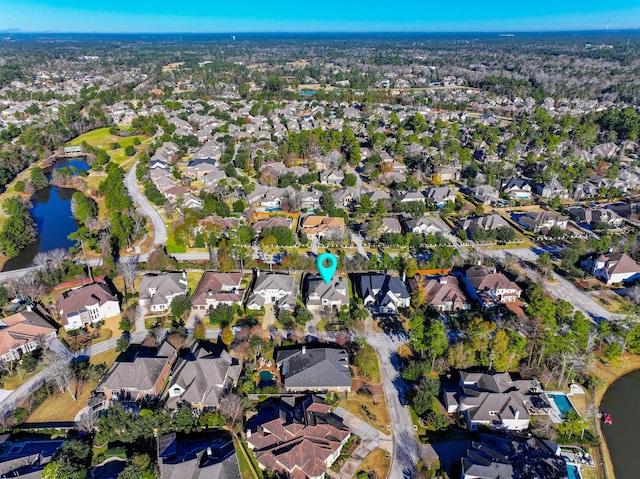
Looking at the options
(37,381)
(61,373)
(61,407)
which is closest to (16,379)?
(37,381)

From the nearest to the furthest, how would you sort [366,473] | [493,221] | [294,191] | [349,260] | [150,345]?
1. [366,473]
2. [150,345]
3. [349,260]
4. [493,221]
5. [294,191]

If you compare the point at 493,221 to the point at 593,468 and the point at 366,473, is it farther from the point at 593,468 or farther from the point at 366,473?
the point at 366,473

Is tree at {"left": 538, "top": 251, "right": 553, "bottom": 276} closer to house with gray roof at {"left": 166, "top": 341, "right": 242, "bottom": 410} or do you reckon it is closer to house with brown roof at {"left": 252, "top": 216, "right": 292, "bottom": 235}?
house with brown roof at {"left": 252, "top": 216, "right": 292, "bottom": 235}

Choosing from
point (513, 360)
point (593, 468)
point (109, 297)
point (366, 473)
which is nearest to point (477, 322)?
point (513, 360)

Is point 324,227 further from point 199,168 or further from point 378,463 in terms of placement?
point 199,168

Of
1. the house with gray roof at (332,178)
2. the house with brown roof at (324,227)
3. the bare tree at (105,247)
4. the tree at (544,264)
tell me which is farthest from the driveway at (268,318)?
the house with gray roof at (332,178)
